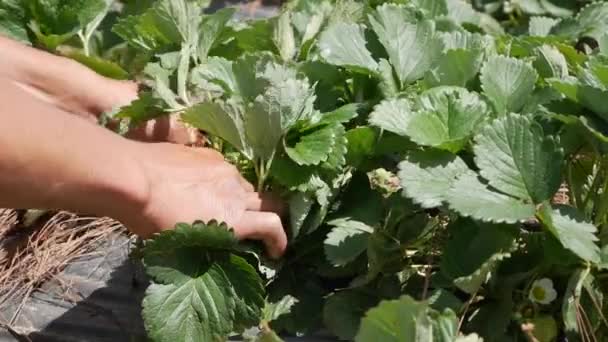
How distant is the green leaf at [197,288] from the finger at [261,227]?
0.04m

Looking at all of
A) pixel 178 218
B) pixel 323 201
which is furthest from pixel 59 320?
pixel 323 201

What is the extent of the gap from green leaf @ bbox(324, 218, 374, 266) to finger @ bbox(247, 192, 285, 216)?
9 centimetres

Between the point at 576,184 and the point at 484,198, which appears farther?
the point at 576,184

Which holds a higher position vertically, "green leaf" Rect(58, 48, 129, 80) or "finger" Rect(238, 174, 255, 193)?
"green leaf" Rect(58, 48, 129, 80)

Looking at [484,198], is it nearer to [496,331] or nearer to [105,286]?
[496,331]

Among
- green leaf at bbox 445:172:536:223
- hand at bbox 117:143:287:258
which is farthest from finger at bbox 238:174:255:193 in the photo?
green leaf at bbox 445:172:536:223

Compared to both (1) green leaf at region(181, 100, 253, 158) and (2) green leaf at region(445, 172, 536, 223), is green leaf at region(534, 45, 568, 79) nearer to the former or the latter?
(2) green leaf at region(445, 172, 536, 223)

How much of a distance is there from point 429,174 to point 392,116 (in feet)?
0.34

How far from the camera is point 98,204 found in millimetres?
1212

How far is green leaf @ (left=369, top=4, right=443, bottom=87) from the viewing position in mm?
1408

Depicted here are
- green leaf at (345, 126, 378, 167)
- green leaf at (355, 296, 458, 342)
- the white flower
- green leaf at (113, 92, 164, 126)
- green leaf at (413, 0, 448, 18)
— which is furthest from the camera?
green leaf at (413, 0, 448, 18)

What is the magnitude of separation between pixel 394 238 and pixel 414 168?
0.13m

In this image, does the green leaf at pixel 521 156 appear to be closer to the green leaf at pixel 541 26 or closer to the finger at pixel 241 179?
the finger at pixel 241 179

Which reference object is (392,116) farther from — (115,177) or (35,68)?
(35,68)
